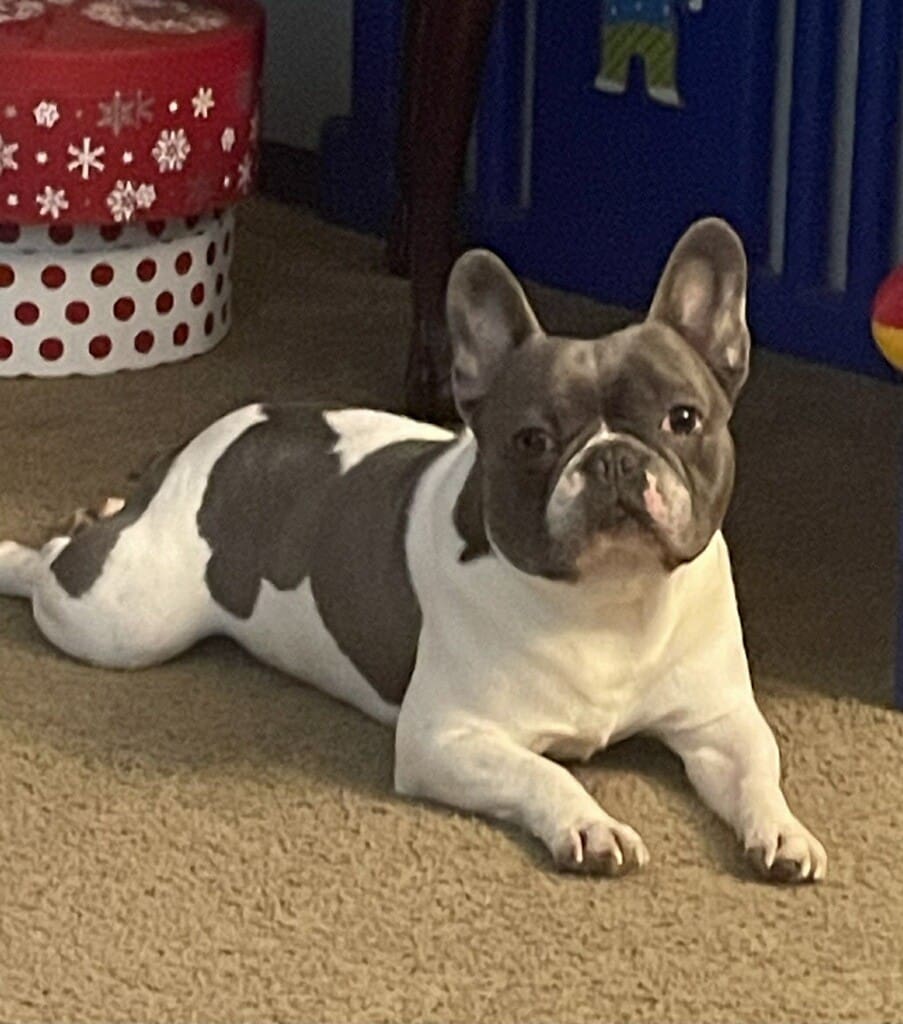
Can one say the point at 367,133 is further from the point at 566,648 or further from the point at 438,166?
the point at 566,648

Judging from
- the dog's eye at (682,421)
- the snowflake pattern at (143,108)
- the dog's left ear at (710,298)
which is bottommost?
the dog's eye at (682,421)

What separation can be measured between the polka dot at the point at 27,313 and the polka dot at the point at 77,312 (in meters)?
0.03

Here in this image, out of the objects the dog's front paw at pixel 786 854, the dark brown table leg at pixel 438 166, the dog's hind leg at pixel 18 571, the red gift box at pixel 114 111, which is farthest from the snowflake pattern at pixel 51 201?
the dog's front paw at pixel 786 854

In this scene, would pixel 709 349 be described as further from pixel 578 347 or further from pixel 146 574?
pixel 146 574

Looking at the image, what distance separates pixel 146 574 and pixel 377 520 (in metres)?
0.18

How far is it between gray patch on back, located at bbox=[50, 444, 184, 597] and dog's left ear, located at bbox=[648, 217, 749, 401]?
1.32 ft

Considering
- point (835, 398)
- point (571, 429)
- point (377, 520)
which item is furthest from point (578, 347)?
point (835, 398)

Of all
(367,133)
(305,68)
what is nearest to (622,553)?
(367,133)

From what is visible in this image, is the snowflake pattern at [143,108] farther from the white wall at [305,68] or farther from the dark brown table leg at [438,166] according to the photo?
the white wall at [305,68]

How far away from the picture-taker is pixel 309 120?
9.15ft

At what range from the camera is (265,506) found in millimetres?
1583

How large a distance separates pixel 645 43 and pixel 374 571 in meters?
0.99

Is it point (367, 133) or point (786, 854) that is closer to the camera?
point (786, 854)

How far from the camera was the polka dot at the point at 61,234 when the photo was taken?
7.18ft
